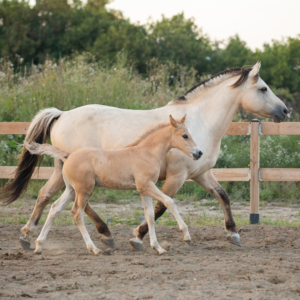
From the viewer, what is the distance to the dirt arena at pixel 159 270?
126 inches

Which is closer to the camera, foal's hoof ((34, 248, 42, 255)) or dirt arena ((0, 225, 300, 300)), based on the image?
dirt arena ((0, 225, 300, 300))

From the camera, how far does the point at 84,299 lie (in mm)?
3035

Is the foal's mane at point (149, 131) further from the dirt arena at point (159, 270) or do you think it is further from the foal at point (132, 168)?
the dirt arena at point (159, 270)

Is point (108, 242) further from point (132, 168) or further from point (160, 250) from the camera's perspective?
point (132, 168)

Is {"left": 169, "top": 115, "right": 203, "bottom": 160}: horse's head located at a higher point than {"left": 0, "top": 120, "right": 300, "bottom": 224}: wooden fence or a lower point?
higher

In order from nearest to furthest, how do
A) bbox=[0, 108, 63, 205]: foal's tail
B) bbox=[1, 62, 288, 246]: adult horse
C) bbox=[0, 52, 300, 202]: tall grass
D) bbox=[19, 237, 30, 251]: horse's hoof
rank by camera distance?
bbox=[19, 237, 30, 251]: horse's hoof → bbox=[1, 62, 288, 246]: adult horse → bbox=[0, 108, 63, 205]: foal's tail → bbox=[0, 52, 300, 202]: tall grass

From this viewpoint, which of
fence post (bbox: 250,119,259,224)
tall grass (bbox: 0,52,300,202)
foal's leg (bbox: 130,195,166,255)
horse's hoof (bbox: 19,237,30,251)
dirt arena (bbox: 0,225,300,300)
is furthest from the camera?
tall grass (bbox: 0,52,300,202)

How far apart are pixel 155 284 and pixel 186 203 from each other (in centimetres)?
492

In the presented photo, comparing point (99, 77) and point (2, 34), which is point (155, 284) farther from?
point (2, 34)

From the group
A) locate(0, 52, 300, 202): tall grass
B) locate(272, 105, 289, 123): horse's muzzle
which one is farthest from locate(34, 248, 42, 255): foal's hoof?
locate(0, 52, 300, 202): tall grass

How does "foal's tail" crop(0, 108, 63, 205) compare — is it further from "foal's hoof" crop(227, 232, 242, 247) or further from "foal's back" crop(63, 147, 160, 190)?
"foal's hoof" crop(227, 232, 242, 247)

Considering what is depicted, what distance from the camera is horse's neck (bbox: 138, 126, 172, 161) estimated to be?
184 inches

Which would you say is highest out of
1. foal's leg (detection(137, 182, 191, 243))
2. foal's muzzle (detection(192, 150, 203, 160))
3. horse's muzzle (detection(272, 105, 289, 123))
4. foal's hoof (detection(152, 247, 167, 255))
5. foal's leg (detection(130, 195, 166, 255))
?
horse's muzzle (detection(272, 105, 289, 123))

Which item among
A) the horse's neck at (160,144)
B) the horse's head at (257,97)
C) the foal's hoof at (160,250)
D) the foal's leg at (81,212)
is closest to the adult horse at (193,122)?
the horse's head at (257,97)
